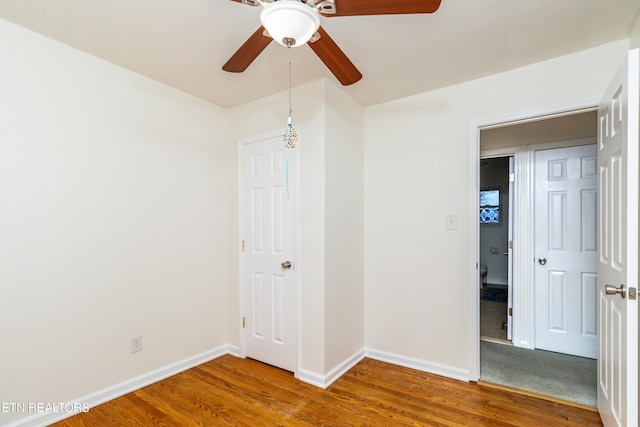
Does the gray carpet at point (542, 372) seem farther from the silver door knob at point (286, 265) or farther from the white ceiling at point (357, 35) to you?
the white ceiling at point (357, 35)

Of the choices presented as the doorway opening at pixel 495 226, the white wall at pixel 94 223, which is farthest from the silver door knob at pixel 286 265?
the doorway opening at pixel 495 226

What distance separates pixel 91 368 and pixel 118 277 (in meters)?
0.61

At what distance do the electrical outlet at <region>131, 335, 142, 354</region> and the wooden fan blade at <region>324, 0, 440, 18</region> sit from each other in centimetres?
253

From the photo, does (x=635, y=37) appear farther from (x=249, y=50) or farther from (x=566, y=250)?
(x=249, y=50)

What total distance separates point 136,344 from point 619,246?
3111 mm

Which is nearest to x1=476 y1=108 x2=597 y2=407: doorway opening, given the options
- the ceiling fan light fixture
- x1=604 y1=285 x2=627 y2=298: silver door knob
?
x1=604 y1=285 x2=627 y2=298: silver door knob

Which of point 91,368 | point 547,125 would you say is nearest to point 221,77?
point 91,368

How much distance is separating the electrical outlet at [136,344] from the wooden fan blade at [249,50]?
207cm

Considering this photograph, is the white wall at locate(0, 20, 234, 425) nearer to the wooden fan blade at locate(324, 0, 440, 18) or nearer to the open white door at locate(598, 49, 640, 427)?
the wooden fan blade at locate(324, 0, 440, 18)

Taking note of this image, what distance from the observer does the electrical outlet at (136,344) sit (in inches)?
92.4

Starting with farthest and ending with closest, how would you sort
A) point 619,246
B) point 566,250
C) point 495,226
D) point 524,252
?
point 495,226
point 524,252
point 566,250
point 619,246

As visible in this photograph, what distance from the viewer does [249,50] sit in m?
1.45

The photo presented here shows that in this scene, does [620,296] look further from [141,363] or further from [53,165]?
[53,165]

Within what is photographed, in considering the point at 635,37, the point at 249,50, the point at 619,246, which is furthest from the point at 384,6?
the point at 635,37
